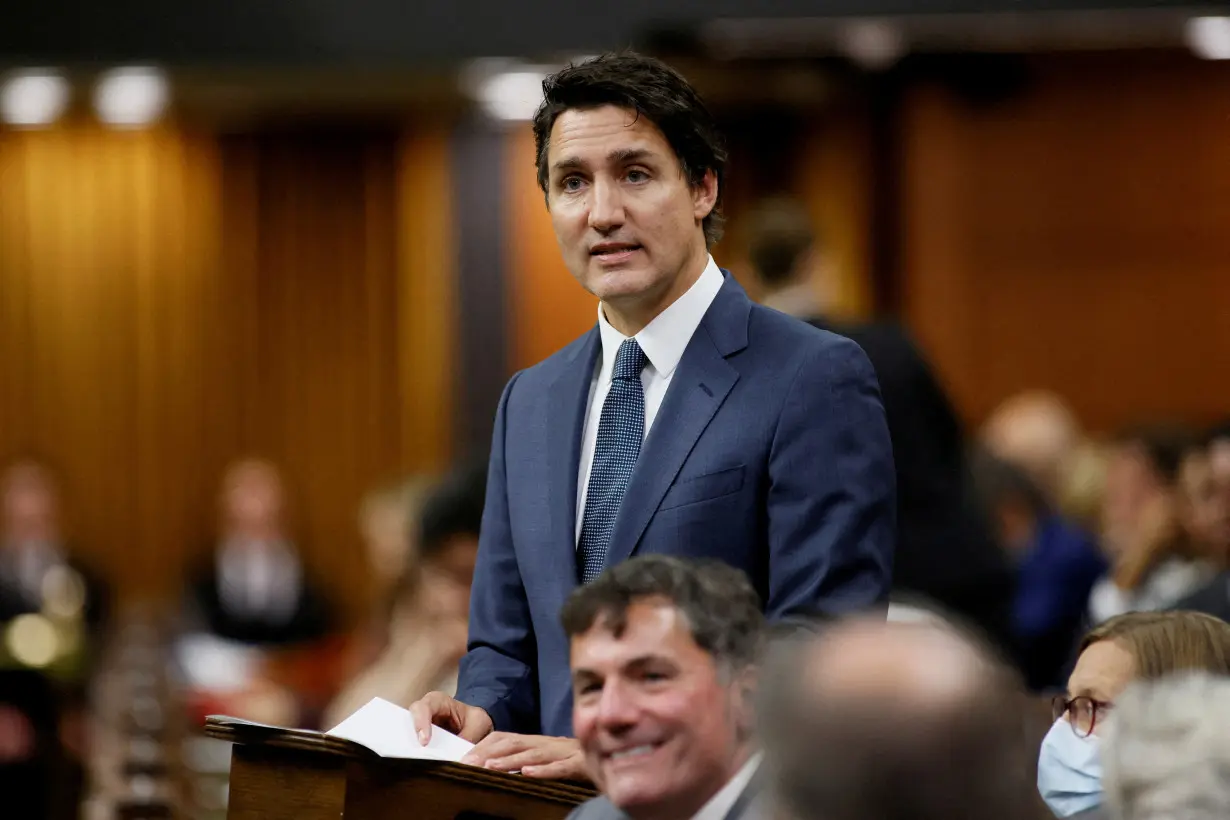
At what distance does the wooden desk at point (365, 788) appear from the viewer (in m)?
2.24

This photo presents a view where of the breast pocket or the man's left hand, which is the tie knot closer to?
the breast pocket

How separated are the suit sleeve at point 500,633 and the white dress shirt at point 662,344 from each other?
0.16 meters

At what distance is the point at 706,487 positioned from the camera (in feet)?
7.95

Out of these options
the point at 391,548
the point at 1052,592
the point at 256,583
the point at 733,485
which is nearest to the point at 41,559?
the point at 256,583

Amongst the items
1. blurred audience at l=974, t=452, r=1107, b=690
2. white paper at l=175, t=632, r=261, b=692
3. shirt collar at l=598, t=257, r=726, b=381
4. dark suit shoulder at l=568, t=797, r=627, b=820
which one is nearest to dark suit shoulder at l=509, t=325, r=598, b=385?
shirt collar at l=598, t=257, r=726, b=381

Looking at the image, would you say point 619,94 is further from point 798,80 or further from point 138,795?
point 798,80

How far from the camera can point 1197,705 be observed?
203 cm

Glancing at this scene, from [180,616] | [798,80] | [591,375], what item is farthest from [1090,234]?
[591,375]

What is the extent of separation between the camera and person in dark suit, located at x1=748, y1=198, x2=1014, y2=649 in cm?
394

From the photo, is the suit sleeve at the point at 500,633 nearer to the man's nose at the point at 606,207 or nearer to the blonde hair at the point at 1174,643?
the man's nose at the point at 606,207

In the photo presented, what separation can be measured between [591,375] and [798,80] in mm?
7573

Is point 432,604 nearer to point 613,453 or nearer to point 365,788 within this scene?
point 613,453

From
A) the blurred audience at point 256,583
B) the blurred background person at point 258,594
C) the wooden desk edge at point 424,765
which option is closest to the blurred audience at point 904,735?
the wooden desk edge at point 424,765

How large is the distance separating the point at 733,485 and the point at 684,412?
0.13 meters
